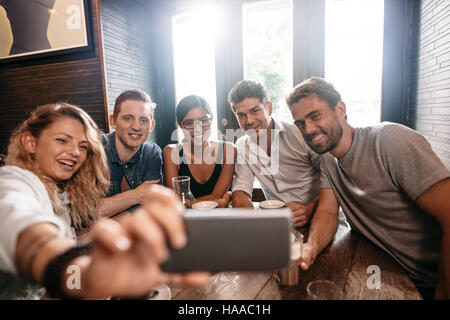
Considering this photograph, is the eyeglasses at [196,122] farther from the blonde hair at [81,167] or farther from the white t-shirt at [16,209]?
the white t-shirt at [16,209]

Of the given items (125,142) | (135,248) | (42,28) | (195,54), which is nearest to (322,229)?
(135,248)

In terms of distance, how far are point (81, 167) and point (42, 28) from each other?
3.13 m

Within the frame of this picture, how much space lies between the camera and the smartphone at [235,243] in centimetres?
40

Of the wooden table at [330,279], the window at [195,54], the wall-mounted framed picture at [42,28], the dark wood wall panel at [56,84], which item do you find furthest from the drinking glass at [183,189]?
the wall-mounted framed picture at [42,28]

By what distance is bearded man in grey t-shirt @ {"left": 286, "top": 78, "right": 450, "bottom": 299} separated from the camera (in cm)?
103

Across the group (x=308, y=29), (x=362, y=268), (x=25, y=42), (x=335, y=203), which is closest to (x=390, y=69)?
(x=308, y=29)

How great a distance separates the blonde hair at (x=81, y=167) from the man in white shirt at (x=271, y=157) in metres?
0.96

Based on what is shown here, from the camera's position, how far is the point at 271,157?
2.01m

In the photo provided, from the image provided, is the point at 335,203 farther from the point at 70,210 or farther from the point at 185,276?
the point at 70,210

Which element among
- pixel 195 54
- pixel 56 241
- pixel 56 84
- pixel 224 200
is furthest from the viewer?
pixel 195 54

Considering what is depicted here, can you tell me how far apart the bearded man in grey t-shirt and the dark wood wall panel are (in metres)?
2.65

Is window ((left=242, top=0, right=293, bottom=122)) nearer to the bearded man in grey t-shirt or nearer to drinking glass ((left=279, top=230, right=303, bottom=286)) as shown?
the bearded man in grey t-shirt

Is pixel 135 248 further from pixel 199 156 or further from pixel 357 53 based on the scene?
pixel 357 53

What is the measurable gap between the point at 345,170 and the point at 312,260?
23.3 inches
